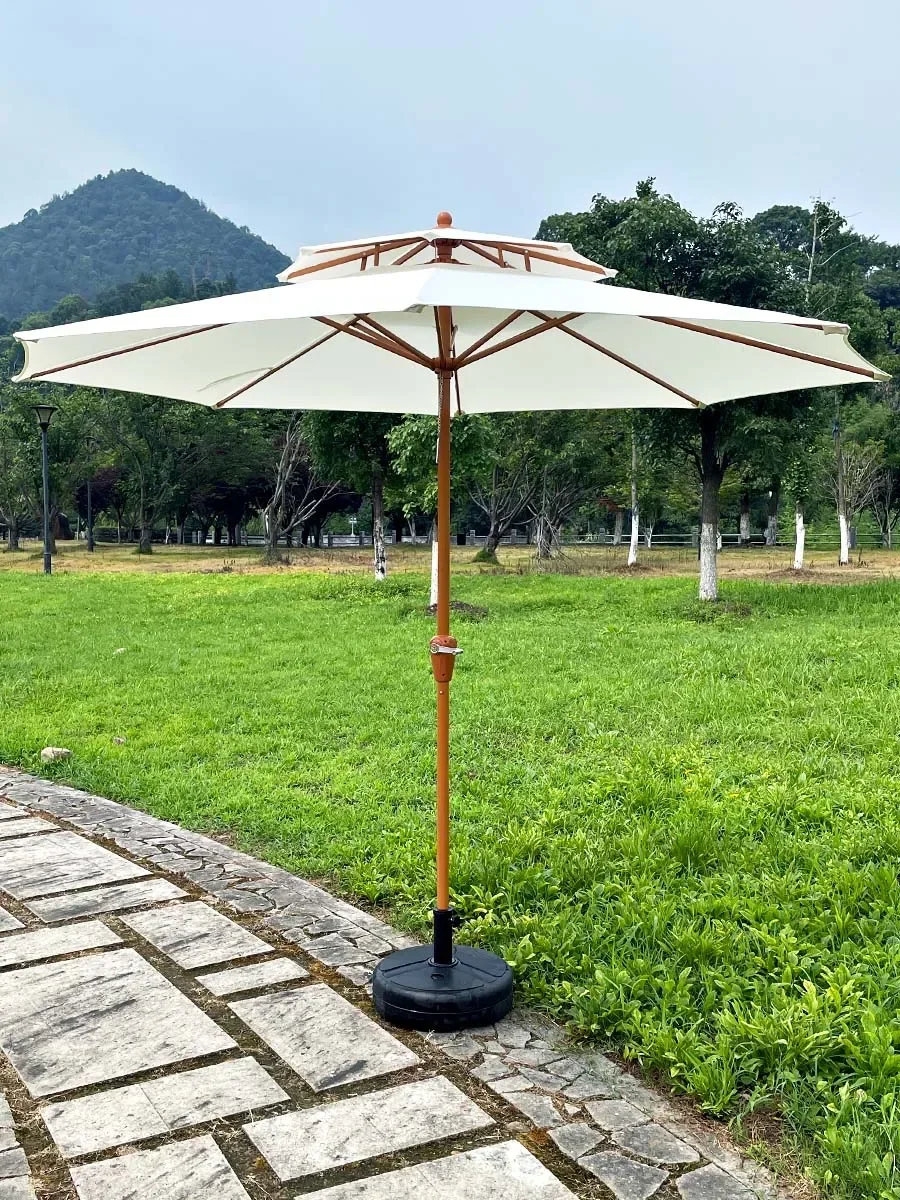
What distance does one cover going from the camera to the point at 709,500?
12.1 metres

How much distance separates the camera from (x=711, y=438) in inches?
464

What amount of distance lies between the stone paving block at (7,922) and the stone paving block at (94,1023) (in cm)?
33

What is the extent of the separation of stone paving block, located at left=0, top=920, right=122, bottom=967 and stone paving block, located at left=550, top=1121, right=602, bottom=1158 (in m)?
1.60

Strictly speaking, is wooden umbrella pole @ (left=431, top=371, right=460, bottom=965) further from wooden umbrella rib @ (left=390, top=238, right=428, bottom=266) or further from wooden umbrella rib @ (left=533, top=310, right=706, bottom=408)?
wooden umbrella rib @ (left=533, top=310, right=706, bottom=408)

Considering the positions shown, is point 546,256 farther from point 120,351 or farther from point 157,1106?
point 157,1106

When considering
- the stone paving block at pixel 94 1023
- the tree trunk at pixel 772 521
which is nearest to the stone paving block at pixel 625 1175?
the stone paving block at pixel 94 1023

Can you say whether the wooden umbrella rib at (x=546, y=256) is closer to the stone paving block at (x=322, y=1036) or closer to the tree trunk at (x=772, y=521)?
the stone paving block at (x=322, y=1036)

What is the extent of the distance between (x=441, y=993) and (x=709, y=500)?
10.4m

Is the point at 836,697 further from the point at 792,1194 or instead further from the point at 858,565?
the point at 858,565

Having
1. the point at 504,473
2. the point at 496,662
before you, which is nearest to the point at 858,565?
the point at 504,473

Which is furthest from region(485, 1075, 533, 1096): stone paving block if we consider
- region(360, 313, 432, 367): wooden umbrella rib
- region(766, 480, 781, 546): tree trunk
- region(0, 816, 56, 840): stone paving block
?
region(766, 480, 781, 546): tree trunk

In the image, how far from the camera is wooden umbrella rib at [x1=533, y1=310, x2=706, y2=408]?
3.15 metres

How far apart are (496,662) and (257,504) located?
35647mm

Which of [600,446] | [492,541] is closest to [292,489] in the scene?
[492,541]
